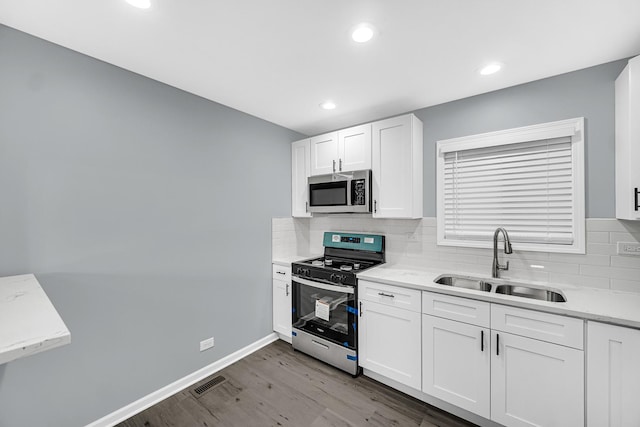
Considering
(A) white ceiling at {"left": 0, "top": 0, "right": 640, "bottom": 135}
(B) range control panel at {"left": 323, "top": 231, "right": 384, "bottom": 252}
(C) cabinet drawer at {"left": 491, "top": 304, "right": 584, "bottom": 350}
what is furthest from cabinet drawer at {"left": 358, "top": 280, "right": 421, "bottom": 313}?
(A) white ceiling at {"left": 0, "top": 0, "right": 640, "bottom": 135}

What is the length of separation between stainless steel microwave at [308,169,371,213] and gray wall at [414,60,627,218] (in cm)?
94

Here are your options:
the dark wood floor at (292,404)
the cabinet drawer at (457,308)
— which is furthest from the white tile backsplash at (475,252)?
the dark wood floor at (292,404)

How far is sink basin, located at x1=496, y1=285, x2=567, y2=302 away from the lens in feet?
6.37

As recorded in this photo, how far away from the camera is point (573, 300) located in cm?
171

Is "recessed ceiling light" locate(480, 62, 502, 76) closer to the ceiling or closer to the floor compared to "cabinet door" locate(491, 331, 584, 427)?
closer to the ceiling

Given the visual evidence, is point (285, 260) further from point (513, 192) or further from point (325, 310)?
point (513, 192)

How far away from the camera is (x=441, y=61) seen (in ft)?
6.19

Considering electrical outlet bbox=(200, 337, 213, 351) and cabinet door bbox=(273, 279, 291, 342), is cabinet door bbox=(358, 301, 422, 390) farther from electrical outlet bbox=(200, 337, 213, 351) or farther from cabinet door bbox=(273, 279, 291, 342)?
electrical outlet bbox=(200, 337, 213, 351)

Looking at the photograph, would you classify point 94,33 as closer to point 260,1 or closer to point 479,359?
point 260,1

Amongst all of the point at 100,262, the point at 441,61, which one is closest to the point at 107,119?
the point at 100,262

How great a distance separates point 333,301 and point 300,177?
1516mm

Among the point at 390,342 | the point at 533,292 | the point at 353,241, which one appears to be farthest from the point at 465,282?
the point at 353,241

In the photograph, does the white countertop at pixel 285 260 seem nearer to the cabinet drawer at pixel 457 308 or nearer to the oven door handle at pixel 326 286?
the oven door handle at pixel 326 286

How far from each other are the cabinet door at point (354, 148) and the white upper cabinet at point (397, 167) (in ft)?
0.22
